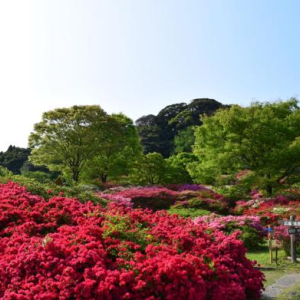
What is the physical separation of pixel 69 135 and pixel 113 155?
170 inches

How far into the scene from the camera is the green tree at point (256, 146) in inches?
985

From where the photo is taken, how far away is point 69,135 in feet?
117

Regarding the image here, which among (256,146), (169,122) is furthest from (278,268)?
(169,122)

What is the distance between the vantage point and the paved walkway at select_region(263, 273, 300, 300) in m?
8.41

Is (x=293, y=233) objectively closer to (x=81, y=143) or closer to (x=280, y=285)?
(x=280, y=285)

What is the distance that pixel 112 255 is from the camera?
25.0 feet

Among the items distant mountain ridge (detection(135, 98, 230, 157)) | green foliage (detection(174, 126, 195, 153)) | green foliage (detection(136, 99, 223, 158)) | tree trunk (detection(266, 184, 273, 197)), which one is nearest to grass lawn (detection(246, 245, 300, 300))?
tree trunk (detection(266, 184, 273, 197))

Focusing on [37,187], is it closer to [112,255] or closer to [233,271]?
[112,255]

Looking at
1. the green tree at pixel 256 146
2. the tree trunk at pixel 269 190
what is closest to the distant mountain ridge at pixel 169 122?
the green tree at pixel 256 146

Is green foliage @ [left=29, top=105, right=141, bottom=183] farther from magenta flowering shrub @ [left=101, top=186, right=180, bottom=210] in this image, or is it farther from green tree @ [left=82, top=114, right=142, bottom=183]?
magenta flowering shrub @ [left=101, top=186, right=180, bottom=210]

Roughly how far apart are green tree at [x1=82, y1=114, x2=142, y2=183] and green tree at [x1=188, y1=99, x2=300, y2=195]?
409 inches

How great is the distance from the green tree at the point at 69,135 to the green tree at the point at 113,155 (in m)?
0.64

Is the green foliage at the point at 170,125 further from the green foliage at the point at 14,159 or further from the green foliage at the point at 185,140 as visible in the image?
the green foliage at the point at 14,159

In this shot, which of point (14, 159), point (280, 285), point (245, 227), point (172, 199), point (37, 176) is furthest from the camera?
point (14, 159)
